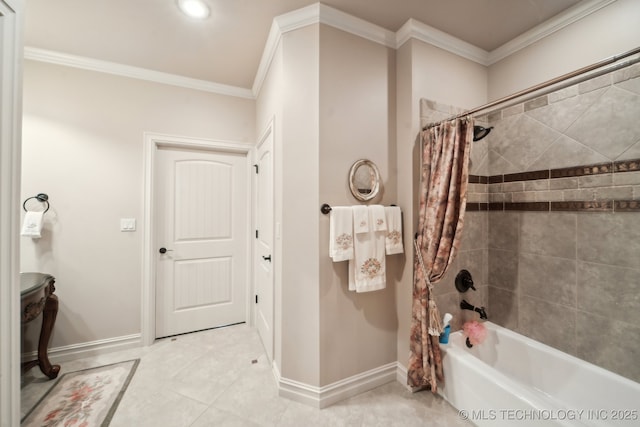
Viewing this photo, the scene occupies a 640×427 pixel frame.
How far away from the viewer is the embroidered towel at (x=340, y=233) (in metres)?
1.55

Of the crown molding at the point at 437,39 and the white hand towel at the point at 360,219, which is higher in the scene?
the crown molding at the point at 437,39

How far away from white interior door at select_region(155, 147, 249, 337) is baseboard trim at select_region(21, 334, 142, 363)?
0.23 meters

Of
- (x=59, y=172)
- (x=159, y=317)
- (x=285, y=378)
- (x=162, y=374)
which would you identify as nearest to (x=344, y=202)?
(x=285, y=378)

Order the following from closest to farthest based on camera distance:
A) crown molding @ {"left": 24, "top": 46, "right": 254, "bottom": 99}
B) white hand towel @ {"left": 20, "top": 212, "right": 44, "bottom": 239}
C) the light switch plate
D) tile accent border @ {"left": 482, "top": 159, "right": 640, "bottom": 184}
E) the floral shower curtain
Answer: tile accent border @ {"left": 482, "top": 159, "right": 640, "bottom": 184} → the floral shower curtain → white hand towel @ {"left": 20, "top": 212, "right": 44, "bottom": 239} → crown molding @ {"left": 24, "top": 46, "right": 254, "bottom": 99} → the light switch plate

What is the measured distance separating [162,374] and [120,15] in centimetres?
264

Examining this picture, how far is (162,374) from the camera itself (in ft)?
6.15

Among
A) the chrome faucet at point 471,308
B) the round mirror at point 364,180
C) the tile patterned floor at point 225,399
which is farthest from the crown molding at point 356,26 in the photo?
the tile patterned floor at point 225,399

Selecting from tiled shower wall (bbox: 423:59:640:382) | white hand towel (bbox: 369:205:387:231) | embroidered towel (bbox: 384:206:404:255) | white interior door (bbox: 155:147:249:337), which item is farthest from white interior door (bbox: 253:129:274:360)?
tiled shower wall (bbox: 423:59:640:382)

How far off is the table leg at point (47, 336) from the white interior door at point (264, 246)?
1539 millimetres

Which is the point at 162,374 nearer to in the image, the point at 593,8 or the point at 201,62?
the point at 201,62

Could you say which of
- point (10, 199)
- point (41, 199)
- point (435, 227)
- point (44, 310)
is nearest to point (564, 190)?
point (435, 227)

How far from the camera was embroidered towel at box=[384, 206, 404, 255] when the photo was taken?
1.71 metres

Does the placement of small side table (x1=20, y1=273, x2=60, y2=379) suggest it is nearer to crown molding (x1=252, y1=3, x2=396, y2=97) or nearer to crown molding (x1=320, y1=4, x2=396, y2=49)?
crown molding (x1=252, y1=3, x2=396, y2=97)

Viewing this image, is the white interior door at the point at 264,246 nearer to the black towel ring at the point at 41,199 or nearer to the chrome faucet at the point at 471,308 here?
the chrome faucet at the point at 471,308
